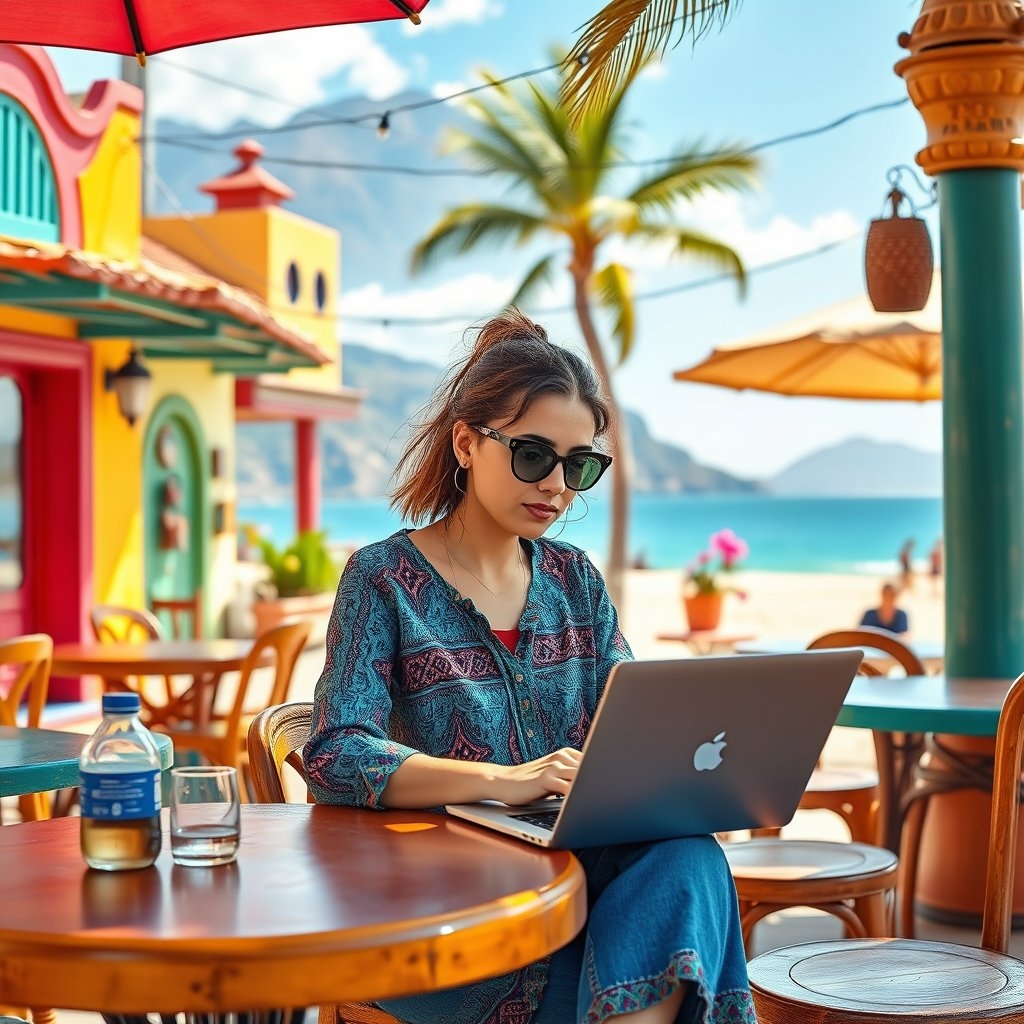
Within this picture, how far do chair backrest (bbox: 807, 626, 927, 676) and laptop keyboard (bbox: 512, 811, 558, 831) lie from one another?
96.6 inches

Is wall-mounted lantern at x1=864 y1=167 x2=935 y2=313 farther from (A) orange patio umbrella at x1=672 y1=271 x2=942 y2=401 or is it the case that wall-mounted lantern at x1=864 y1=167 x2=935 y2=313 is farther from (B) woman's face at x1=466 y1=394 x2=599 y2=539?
(B) woman's face at x1=466 y1=394 x2=599 y2=539

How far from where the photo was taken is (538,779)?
7.02 ft

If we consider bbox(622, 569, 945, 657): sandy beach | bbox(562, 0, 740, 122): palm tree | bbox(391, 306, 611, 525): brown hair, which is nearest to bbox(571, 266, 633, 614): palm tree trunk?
bbox(622, 569, 945, 657): sandy beach

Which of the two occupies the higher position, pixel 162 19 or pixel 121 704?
pixel 162 19

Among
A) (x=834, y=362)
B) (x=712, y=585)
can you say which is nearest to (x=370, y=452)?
(x=712, y=585)

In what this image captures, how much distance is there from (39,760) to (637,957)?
1558 millimetres

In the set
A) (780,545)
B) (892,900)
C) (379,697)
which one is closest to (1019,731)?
(892,900)

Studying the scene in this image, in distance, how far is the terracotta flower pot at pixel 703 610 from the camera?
38.2 ft

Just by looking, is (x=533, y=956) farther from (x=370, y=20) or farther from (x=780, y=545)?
(x=780, y=545)

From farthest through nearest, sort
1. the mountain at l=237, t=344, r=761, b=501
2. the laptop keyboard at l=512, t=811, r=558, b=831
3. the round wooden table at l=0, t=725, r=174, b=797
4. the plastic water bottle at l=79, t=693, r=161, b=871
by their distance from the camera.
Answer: the mountain at l=237, t=344, r=761, b=501 < the round wooden table at l=0, t=725, r=174, b=797 < the laptop keyboard at l=512, t=811, r=558, b=831 < the plastic water bottle at l=79, t=693, r=161, b=871

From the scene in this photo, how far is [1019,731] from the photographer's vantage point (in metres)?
2.83

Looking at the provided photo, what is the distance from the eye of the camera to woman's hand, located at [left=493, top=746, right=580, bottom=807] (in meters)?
2.12

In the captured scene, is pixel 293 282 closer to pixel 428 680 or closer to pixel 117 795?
pixel 428 680

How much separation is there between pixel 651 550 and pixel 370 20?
75.9 m
